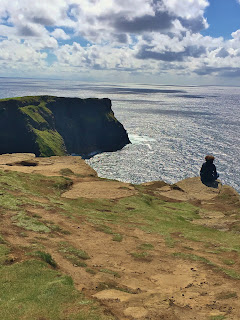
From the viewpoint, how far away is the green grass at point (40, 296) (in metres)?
17.0

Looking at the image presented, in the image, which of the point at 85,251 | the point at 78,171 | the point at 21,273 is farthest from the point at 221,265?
the point at 78,171

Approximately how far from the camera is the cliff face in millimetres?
142000

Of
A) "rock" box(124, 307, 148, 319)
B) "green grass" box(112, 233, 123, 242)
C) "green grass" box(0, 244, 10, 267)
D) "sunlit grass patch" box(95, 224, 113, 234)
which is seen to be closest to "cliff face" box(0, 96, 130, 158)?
"sunlit grass patch" box(95, 224, 113, 234)

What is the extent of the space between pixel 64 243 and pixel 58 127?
152539 millimetres

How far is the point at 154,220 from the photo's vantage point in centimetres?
4659

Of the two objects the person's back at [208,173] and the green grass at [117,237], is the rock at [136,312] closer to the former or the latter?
the green grass at [117,237]

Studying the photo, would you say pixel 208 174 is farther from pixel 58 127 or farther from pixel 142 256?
pixel 58 127

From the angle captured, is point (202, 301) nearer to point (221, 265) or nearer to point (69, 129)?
point (221, 265)

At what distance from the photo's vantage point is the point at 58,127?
175875 mm

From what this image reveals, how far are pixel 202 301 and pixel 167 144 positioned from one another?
159544 millimetres

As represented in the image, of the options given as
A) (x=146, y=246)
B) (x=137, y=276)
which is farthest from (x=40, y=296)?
(x=146, y=246)

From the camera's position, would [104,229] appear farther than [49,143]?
No

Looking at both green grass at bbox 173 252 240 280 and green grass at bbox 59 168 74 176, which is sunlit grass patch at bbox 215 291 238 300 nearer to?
green grass at bbox 173 252 240 280

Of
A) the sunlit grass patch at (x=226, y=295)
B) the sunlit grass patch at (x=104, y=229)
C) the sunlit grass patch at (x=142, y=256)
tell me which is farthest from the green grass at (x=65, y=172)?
the sunlit grass patch at (x=226, y=295)
